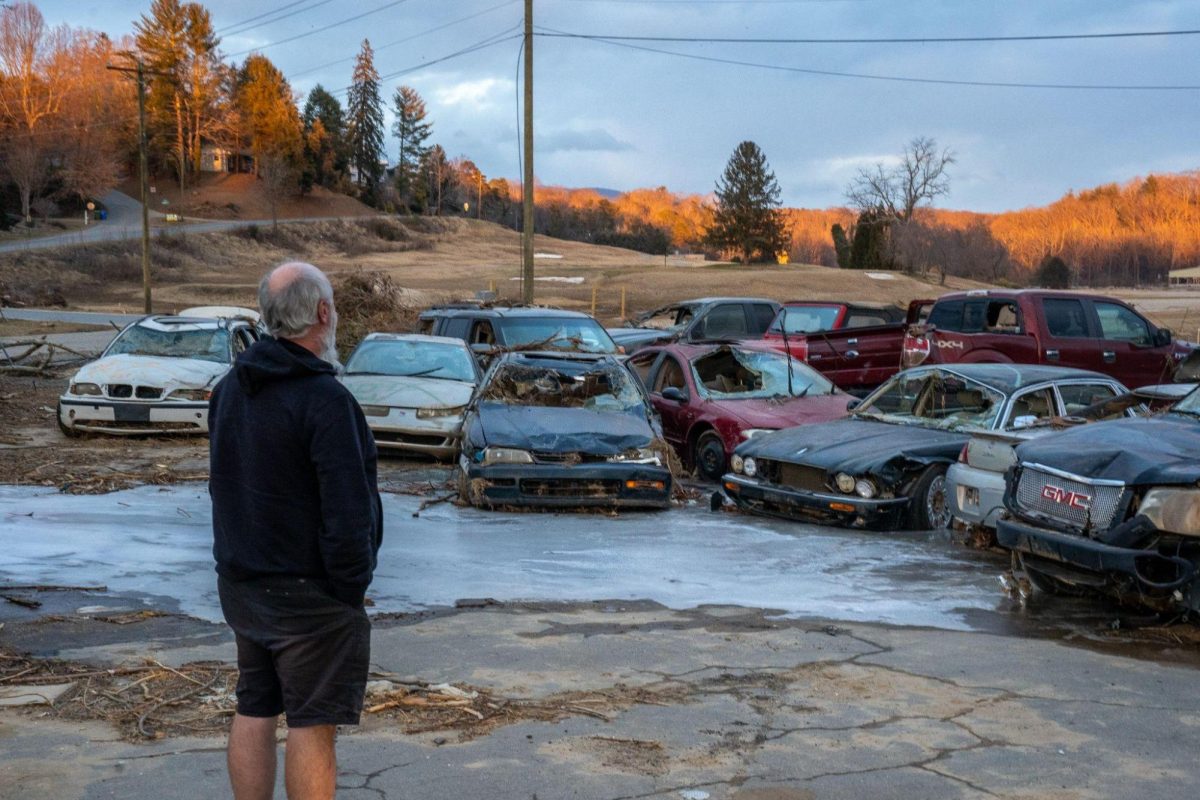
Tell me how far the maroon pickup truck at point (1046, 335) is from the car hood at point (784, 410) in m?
3.77

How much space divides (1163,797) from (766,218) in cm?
9942

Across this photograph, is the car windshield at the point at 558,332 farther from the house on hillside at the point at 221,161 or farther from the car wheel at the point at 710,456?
the house on hillside at the point at 221,161

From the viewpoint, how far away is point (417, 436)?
505 inches

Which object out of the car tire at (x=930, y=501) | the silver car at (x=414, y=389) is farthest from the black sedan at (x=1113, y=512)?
the silver car at (x=414, y=389)

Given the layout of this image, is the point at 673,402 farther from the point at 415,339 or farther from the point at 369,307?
the point at 369,307

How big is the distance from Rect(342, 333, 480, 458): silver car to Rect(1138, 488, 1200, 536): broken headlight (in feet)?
23.6

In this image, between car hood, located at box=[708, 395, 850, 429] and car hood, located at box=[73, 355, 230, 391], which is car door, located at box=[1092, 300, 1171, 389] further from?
car hood, located at box=[73, 355, 230, 391]

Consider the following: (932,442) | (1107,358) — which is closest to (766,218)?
(1107,358)

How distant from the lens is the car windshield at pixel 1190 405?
7.76m

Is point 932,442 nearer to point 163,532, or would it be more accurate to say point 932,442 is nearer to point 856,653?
point 856,653

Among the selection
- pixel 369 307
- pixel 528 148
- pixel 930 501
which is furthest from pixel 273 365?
pixel 528 148

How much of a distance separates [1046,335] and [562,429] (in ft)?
25.8

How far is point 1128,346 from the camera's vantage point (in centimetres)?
1600

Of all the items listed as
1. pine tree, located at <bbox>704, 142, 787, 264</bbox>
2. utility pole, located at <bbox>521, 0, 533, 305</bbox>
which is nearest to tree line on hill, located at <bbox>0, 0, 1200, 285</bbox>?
pine tree, located at <bbox>704, 142, 787, 264</bbox>
